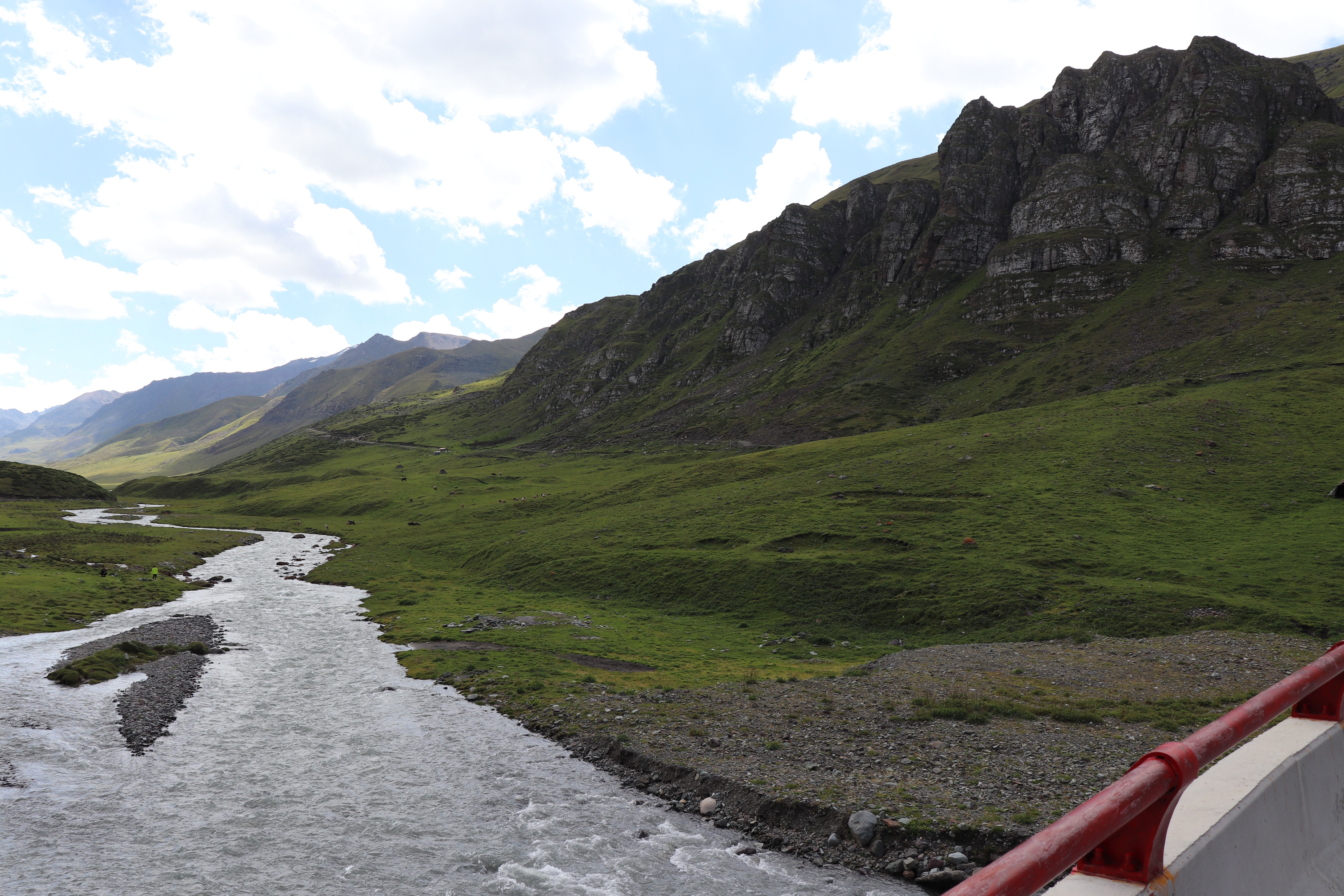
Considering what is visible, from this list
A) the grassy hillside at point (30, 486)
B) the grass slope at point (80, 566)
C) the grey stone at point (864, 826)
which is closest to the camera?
the grey stone at point (864, 826)

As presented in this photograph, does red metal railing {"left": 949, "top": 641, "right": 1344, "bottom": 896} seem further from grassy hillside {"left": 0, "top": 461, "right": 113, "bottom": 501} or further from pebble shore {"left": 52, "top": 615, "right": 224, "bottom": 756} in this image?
grassy hillside {"left": 0, "top": 461, "right": 113, "bottom": 501}

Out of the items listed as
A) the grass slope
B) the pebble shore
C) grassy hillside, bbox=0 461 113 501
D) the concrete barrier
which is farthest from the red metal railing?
grassy hillside, bbox=0 461 113 501

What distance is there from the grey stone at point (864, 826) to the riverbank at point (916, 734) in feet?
0.92

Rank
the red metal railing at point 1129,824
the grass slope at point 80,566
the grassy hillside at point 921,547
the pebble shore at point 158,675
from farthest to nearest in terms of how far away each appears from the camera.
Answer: the grass slope at point 80,566
the grassy hillside at point 921,547
the pebble shore at point 158,675
the red metal railing at point 1129,824

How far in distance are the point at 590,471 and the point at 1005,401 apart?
312 feet

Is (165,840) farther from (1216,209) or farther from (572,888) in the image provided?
(1216,209)

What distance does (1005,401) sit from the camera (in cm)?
14262

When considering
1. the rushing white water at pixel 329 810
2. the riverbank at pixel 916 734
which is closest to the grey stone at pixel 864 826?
the riverbank at pixel 916 734

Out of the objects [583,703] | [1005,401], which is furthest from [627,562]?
[1005,401]

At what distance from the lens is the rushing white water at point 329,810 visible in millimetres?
18391

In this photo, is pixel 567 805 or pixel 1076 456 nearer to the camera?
pixel 567 805

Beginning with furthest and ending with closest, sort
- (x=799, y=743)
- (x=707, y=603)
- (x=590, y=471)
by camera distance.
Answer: (x=590, y=471) → (x=707, y=603) → (x=799, y=743)

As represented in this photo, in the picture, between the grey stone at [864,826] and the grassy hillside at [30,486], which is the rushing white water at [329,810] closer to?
the grey stone at [864,826]

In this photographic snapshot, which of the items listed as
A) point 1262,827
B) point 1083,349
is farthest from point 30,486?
point 1083,349
